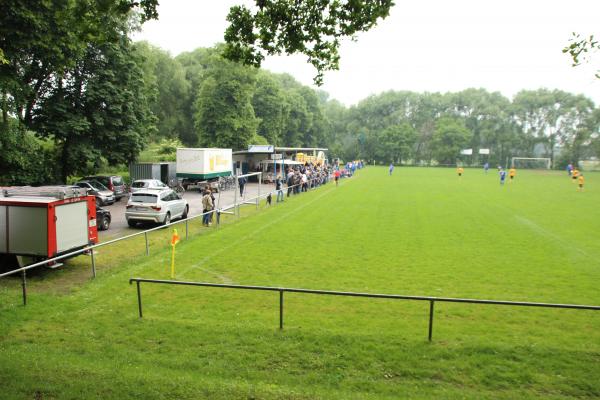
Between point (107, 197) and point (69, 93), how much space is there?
838 cm

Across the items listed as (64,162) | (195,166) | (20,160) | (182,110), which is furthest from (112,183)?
(182,110)

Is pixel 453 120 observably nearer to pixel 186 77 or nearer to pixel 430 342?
pixel 186 77

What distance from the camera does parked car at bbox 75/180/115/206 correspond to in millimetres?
25344

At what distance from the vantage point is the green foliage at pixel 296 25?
9414 mm

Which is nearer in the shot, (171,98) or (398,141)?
(171,98)

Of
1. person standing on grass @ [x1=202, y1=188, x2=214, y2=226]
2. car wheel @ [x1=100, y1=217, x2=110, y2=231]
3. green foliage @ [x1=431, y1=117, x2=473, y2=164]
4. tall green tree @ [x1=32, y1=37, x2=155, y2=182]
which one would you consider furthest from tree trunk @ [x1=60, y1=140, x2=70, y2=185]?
green foliage @ [x1=431, y1=117, x2=473, y2=164]

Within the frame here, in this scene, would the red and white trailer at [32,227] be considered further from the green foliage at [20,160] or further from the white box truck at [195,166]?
the white box truck at [195,166]

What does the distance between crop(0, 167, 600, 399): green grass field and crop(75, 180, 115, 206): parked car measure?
1157cm

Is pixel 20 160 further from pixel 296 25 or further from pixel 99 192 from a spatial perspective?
pixel 296 25

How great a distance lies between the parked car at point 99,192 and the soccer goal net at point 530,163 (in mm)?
82004

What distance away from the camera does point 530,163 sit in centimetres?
9306

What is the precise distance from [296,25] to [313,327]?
6.30 meters

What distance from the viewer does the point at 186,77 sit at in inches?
2670

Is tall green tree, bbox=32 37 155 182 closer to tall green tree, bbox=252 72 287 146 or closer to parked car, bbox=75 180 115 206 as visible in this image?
parked car, bbox=75 180 115 206
